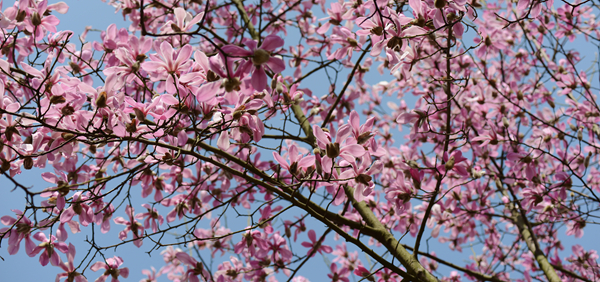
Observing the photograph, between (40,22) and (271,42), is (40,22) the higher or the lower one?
the higher one

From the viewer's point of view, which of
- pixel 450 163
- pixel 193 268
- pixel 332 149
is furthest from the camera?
pixel 193 268

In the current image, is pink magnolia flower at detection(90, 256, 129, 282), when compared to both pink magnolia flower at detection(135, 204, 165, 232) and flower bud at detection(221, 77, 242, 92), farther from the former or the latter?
flower bud at detection(221, 77, 242, 92)

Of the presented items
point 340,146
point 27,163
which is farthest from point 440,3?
point 27,163

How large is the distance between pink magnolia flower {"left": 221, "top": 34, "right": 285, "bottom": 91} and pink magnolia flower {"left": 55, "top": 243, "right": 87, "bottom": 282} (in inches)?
72.9

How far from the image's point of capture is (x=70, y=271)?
2.24 metres

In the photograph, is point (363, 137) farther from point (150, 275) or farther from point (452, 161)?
point (150, 275)

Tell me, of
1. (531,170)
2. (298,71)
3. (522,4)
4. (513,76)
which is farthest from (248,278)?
(513,76)

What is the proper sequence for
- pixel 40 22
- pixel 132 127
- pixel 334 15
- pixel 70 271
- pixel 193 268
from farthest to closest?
pixel 334 15 < pixel 193 268 < pixel 70 271 < pixel 40 22 < pixel 132 127

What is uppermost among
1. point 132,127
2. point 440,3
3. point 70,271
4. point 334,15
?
point 334,15

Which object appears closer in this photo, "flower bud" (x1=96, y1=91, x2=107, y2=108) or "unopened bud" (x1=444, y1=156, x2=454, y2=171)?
"flower bud" (x1=96, y1=91, x2=107, y2=108)

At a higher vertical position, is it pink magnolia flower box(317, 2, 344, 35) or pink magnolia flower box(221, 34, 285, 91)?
pink magnolia flower box(317, 2, 344, 35)

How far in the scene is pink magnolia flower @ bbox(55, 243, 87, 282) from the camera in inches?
87.3

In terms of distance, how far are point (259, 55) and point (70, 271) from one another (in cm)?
203

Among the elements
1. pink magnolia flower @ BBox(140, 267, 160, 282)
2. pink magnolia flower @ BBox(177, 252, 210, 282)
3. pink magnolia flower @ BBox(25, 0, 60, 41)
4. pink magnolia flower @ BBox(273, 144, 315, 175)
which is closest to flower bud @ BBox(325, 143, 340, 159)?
→ pink magnolia flower @ BBox(273, 144, 315, 175)
